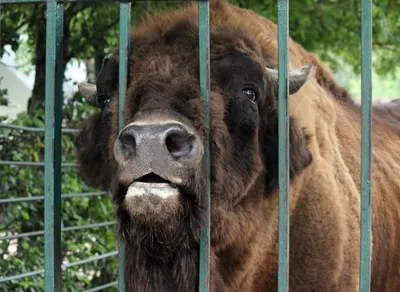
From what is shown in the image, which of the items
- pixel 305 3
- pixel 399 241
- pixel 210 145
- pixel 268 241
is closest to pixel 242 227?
pixel 268 241

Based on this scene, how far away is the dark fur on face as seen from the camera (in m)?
3.24

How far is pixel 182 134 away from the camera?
298 centimetres

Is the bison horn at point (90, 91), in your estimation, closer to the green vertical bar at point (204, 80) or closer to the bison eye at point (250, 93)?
the bison eye at point (250, 93)

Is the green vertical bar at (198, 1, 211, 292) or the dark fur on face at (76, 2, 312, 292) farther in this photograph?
the dark fur on face at (76, 2, 312, 292)

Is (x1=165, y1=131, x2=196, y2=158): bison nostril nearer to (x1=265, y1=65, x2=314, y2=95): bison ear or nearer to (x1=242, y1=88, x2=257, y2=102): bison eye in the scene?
(x1=242, y1=88, x2=257, y2=102): bison eye

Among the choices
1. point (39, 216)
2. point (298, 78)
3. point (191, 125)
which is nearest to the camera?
point (191, 125)

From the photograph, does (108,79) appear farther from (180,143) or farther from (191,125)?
(180,143)

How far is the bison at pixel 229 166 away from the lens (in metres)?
3.07

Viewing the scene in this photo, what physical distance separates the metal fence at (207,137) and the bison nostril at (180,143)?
121mm

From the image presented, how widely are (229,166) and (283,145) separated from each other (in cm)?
96

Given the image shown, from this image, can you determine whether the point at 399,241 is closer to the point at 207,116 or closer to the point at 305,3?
the point at 305,3

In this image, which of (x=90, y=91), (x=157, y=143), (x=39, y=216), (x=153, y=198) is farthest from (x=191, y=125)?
(x=39, y=216)

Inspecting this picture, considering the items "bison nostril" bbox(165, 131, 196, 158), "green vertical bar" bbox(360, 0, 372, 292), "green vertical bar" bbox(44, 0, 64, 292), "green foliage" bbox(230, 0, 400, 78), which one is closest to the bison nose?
"bison nostril" bbox(165, 131, 196, 158)

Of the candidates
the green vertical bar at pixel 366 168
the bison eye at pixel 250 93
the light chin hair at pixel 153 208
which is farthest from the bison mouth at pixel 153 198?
the bison eye at pixel 250 93
